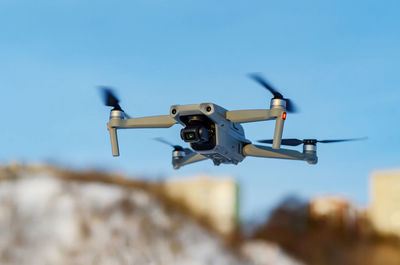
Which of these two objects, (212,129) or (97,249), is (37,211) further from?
(212,129)

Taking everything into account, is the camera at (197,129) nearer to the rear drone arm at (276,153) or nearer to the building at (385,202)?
the rear drone arm at (276,153)

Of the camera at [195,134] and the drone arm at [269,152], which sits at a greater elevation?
the camera at [195,134]

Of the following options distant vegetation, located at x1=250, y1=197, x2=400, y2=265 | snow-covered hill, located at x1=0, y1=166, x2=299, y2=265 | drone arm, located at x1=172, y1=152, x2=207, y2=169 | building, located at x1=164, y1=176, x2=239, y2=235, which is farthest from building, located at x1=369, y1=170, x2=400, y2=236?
drone arm, located at x1=172, y1=152, x2=207, y2=169

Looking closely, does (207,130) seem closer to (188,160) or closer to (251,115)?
(251,115)

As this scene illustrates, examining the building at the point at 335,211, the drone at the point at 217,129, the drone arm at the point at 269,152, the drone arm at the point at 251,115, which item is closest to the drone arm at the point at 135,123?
the drone at the point at 217,129

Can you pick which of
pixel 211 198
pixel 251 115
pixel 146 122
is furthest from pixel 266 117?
pixel 211 198

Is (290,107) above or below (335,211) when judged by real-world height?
above
